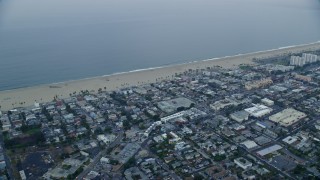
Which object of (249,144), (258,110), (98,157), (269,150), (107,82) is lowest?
(269,150)

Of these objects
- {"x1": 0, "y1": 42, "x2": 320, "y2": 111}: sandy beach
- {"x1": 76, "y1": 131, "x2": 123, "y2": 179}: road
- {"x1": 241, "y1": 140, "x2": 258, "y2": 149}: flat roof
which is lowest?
{"x1": 241, "y1": 140, "x2": 258, "y2": 149}: flat roof

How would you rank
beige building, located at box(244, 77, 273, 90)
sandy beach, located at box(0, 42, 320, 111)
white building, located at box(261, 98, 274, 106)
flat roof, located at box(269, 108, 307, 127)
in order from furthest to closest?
beige building, located at box(244, 77, 273, 90) < sandy beach, located at box(0, 42, 320, 111) < white building, located at box(261, 98, 274, 106) < flat roof, located at box(269, 108, 307, 127)

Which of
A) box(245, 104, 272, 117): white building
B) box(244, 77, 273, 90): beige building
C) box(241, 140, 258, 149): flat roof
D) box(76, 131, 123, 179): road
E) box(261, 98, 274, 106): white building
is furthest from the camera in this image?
box(244, 77, 273, 90): beige building

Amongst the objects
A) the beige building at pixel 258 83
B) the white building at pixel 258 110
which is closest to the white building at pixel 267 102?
the white building at pixel 258 110

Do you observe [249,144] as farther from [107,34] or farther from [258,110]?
[107,34]

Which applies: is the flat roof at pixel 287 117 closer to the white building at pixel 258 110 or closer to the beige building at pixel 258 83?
the white building at pixel 258 110

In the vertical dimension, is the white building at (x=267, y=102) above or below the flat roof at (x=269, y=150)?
above

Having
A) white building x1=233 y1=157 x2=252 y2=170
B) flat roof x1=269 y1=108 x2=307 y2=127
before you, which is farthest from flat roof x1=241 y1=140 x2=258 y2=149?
flat roof x1=269 y1=108 x2=307 y2=127

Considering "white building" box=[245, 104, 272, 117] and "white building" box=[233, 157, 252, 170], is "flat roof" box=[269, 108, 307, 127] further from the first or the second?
"white building" box=[233, 157, 252, 170]

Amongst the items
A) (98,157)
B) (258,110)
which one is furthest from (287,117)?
(98,157)
